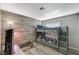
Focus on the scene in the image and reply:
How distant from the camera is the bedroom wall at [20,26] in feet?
5.51

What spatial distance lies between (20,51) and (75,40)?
82cm

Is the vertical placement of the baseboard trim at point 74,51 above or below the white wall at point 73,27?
below

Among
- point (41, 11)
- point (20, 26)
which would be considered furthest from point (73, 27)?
point (20, 26)

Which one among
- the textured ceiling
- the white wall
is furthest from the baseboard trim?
the textured ceiling

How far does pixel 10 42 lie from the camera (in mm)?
1706

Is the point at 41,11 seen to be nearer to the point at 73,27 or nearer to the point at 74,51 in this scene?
the point at 73,27

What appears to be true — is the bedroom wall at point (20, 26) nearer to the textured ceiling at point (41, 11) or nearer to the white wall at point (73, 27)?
the textured ceiling at point (41, 11)

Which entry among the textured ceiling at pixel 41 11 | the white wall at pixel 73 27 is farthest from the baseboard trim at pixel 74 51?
the textured ceiling at pixel 41 11

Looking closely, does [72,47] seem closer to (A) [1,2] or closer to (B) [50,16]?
(B) [50,16]

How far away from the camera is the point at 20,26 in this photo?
1.70 metres

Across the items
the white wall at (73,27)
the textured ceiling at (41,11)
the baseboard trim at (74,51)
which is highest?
the textured ceiling at (41,11)

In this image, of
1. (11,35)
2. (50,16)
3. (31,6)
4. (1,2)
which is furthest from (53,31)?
(1,2)

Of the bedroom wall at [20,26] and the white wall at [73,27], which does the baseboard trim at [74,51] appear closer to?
the white wall at [73,27]

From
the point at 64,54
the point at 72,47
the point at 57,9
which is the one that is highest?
the point at 57,9
